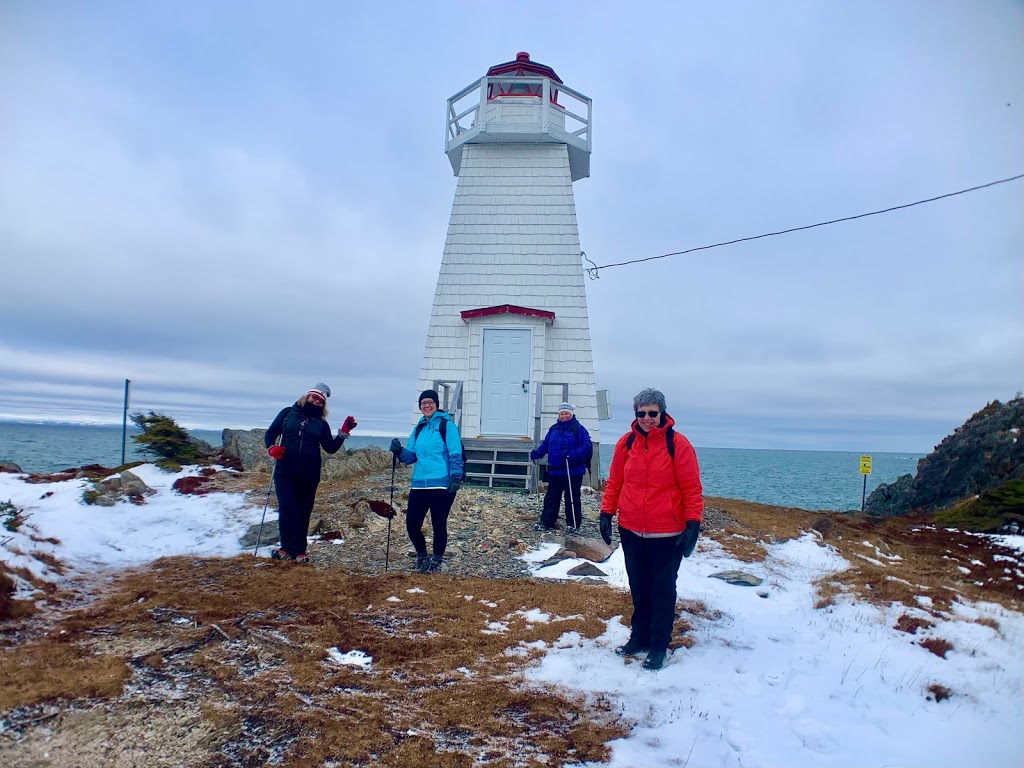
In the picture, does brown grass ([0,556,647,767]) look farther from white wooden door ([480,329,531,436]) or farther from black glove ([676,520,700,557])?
white wooden door ([480,329,531,436])

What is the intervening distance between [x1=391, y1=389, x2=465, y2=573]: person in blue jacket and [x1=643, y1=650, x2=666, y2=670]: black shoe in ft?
10.3

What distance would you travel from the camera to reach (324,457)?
15.9 metres

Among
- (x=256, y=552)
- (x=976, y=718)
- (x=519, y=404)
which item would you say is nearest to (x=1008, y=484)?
(x=519, y=404)

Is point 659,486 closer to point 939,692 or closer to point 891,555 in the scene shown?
point 939,692

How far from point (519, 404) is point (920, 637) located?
9.76 m

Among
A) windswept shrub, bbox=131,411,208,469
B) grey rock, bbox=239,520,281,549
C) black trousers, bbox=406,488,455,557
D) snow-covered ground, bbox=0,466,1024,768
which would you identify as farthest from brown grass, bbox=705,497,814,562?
windswept shrub, bbox=131,411,208,469

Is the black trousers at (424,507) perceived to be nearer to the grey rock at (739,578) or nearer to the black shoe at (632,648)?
the black shoe at (632,648)

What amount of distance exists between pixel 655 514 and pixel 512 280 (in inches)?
416

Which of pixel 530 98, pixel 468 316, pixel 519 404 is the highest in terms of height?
pixel 530 98

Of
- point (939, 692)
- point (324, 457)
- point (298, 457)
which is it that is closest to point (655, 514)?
point (939, 692)

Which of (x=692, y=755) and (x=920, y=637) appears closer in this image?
(x=692, y=755)

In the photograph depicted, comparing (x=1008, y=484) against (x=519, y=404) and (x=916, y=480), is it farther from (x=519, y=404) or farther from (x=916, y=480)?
(x=519, y=404)

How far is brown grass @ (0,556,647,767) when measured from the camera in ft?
10.7

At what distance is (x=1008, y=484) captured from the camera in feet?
43.9
